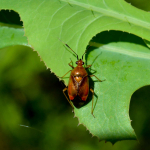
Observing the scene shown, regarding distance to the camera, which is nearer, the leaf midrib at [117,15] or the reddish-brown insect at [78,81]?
the leaf midrib at [117,15]

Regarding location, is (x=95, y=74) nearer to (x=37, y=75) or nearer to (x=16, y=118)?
(x=37, y=75)

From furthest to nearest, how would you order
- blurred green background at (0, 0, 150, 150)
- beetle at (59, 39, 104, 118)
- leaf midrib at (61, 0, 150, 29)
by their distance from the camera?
blurred green background at (0, 0, 150, 150), beetle at (59, 39, 104, 118), leaf midrib at (61, 0, 150, 29)

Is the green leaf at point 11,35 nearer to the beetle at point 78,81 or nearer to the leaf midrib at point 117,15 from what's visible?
the beetle at point 78,81

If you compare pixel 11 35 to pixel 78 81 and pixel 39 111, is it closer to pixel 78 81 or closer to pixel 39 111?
pixel 78 81

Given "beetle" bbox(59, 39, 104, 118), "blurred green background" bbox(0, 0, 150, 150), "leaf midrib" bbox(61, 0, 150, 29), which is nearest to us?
"leaf midrib" bbox(61, 0, 150, 29)

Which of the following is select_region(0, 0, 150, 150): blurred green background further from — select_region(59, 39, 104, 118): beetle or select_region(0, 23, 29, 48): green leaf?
select_region(59, 39, 104, 118): beetle

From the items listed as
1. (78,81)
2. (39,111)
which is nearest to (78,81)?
(78,81)

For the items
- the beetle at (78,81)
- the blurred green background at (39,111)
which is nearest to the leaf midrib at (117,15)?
the beetle at (78,81)

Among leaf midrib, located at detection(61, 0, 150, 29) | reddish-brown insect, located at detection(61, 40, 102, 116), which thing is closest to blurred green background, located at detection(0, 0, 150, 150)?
reddish-brown insect, located at detection(61, 40, 102, 116)

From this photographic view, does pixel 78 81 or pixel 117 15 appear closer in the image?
pixel 117 15
